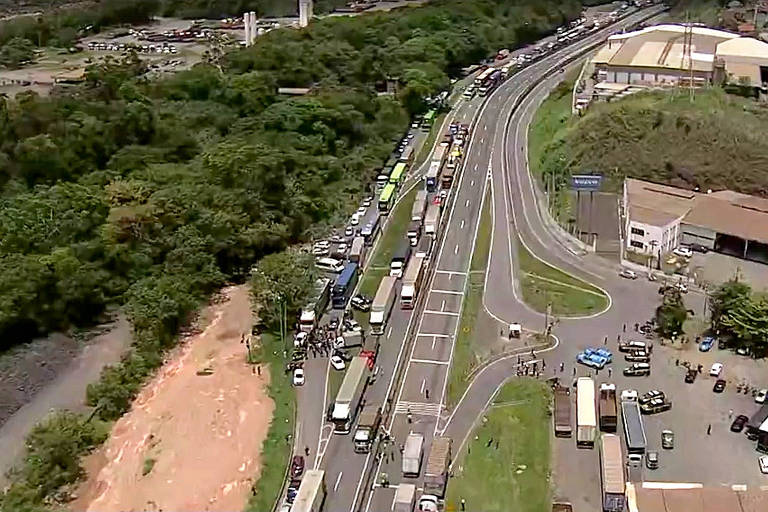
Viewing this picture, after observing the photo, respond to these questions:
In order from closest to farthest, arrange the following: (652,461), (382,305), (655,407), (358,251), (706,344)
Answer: (652,461), (655,407), (706,344), (382,305), (358,251)

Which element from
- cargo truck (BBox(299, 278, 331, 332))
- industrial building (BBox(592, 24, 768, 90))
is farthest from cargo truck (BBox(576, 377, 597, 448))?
industrial building (BBox(592, 24, 768, 90))

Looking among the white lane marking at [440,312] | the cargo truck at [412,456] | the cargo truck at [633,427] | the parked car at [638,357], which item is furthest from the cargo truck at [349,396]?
the parked car at [638,357]

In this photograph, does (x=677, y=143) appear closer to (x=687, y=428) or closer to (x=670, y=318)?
Answer: (x=670, y=318)

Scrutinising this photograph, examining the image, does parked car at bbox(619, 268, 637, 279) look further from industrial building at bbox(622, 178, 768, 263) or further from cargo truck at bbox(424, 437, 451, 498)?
cargo truck at bbox(424, 437, 451, 498)

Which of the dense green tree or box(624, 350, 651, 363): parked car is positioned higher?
the dense green tree

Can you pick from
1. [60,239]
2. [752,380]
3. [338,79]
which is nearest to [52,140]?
[60,239]

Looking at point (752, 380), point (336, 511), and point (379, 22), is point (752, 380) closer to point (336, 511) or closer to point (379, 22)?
point (336, 511)

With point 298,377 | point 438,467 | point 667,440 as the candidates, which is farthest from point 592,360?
point 298,377

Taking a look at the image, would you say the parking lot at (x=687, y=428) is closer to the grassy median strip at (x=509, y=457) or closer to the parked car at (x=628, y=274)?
the grassy median strip at (x=509, y=457)
